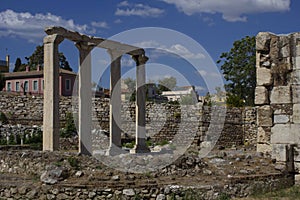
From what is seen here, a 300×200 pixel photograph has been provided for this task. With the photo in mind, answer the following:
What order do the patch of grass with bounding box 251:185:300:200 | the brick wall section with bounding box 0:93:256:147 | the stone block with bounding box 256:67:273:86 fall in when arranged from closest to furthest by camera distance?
the patch of grass with bounding box 251:185:300:200 → the stone block with bounding box 256:67:273:86 → the brick wall section with bounding box 0:93:256:147

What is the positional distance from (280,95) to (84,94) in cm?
655

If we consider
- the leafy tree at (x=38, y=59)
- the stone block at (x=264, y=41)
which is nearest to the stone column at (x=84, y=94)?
the stone block at (x=264, y=41)

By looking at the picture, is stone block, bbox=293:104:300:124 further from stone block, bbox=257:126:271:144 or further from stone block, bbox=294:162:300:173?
stone block, bbox=294:162:300:173

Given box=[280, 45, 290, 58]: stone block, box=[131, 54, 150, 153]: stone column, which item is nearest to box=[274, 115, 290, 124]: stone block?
box=[280, 45, 290, 58]: stone block

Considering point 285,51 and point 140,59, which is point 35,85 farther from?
point 285,51

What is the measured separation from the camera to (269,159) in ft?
38.2

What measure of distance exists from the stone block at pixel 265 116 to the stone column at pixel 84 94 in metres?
5.85

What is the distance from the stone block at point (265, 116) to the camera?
39.3 feet

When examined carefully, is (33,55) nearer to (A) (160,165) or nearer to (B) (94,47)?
(B) (94,47)

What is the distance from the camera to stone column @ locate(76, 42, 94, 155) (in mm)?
14898

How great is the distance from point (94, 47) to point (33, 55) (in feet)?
151

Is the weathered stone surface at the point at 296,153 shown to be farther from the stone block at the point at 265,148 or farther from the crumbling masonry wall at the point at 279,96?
the stone block at the point at 265,148

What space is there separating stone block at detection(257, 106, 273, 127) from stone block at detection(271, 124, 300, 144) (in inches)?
9.3

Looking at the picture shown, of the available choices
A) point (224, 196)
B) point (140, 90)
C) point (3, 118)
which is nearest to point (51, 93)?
point (140, 90)
